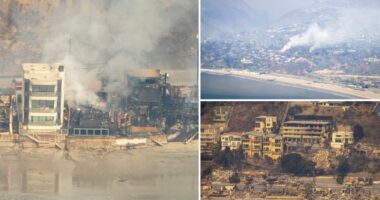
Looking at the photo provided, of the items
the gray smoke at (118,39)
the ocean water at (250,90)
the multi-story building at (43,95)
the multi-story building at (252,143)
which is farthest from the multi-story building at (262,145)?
the multi-story building at (43,95)

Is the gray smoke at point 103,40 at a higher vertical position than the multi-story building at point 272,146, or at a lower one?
higher

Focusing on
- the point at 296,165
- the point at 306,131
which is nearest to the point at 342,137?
the point at 306,131

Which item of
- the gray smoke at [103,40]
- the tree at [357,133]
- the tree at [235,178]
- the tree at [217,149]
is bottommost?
the tree at [235,178]

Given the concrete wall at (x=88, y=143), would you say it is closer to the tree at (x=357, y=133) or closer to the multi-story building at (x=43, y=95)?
the multi-story building at (x=43, y=95)

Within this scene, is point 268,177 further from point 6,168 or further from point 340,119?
point 6,168
